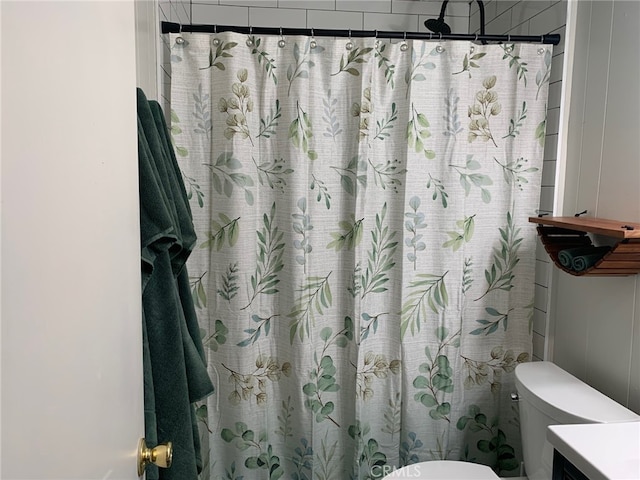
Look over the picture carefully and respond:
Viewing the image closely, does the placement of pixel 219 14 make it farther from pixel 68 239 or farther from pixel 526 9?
pixel 68 239

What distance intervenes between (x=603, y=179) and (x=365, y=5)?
1.38 m

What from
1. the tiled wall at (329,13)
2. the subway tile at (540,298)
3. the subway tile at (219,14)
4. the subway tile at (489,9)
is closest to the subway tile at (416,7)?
the tiled wall at (329,13)

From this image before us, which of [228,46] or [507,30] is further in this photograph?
[507,30]

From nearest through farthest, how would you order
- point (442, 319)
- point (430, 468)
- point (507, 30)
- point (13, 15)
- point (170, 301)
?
point (13, 15) < point (170, 301) < point (430, 468) < point (442, 319) < point (507, 30)

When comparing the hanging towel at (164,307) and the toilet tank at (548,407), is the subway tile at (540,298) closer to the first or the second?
the toilet tank at (548,407)

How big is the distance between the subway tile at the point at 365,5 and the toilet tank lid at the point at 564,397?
171 centimetres

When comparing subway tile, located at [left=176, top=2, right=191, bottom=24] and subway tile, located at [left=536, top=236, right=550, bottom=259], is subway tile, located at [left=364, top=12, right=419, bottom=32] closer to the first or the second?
subway tile, located at [left=176, top=2, right=191, bottom=24]

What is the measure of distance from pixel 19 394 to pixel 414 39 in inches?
71.8

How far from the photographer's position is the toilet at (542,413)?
150 cm

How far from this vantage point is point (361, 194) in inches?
77.8

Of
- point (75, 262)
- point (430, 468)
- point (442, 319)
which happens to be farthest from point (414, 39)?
point (75, 262)

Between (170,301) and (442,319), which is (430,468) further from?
(170,301)

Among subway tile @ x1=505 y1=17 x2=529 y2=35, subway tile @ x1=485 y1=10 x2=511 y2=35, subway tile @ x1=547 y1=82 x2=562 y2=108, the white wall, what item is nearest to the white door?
the white wall

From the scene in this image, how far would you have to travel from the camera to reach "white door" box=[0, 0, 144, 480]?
49 cm
